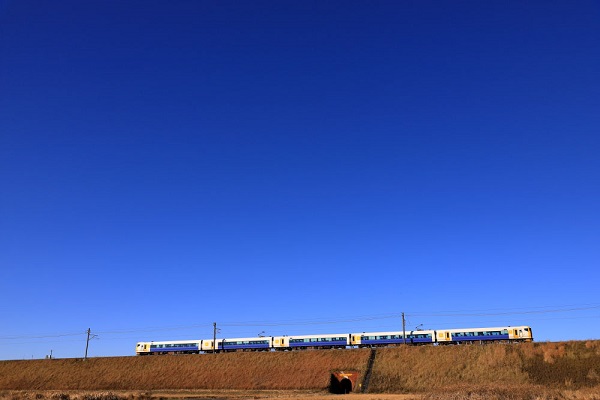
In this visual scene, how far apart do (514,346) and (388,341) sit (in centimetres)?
2441

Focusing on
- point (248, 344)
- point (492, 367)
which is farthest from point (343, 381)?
point (248, 344)

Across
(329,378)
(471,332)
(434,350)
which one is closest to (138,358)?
(329,378)

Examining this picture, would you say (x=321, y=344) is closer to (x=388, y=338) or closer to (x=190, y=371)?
(x=388, y=338)

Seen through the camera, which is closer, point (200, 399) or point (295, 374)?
point (200, 399)

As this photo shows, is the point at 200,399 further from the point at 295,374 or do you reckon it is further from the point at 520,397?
the point at 520,397

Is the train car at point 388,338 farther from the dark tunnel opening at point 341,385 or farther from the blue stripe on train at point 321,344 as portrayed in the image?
the dark tunnel opening at point 341,385

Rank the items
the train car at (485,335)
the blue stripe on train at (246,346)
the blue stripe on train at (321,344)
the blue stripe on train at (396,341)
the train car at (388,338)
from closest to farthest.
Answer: the train car at (485,335)
the blue stripe on train at (396,341)
the train car at (388,338)
the blue stripe on train at (321,344)
the blue stripe on train at (246,346)

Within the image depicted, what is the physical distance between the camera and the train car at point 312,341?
292 feet

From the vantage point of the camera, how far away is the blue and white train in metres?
82.8

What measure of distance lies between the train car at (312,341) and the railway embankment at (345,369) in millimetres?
10104

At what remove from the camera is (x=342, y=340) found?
88.8 m

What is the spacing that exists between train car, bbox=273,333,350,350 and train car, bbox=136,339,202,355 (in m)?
18.0

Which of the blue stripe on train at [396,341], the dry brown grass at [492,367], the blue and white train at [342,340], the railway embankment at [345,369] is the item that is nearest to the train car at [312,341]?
the blue and white train at [342,340]

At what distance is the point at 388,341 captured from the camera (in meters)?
87.1
